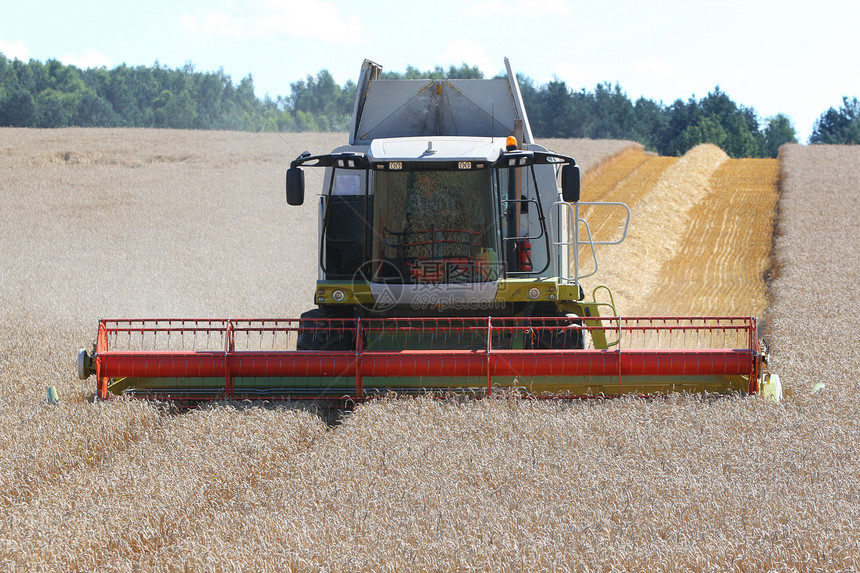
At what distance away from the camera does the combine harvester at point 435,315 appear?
22.2 feet

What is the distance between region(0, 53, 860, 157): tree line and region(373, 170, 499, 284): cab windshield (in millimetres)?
59393

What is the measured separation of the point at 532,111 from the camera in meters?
73.2

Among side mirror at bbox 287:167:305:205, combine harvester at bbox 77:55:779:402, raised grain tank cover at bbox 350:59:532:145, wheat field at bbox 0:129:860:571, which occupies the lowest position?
wheat field at bbox 0:129:860:571

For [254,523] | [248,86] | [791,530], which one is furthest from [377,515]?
[248,86]

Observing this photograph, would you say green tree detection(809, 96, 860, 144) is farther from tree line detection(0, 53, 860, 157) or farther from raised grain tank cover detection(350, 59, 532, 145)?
raised grain tank cover detection(350, 59, 532, 145)

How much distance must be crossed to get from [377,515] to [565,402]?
106 inches

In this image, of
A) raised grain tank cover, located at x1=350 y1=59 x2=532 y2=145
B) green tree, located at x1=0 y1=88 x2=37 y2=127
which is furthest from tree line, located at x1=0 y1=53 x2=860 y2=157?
raised grain tank cover, located at x1=350 y1=59 x2=532 y2=145

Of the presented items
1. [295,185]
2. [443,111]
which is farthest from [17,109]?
[295,185]

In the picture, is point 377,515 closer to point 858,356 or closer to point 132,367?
point 132,367

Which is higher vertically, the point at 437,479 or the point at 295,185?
the point at 295,185

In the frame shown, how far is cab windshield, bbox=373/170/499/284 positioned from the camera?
6.96m

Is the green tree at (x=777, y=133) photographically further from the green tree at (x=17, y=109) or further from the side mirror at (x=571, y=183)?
the side mirror at (x=571, y=183)

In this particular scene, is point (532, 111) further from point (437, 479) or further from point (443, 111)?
point (437, 479)

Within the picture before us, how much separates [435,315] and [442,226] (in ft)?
3.02
